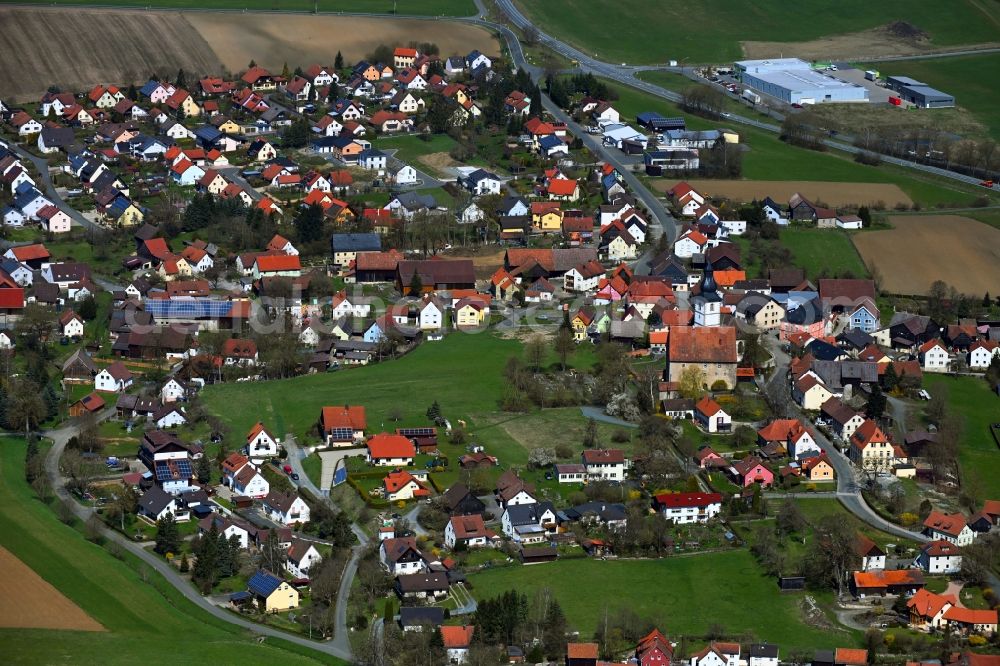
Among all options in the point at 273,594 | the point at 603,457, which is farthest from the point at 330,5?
the point at 273,594

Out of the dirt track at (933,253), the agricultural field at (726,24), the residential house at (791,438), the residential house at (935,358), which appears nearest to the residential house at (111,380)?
the residential house at (791,438)

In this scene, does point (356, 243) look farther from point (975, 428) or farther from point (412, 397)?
point (975, 428)

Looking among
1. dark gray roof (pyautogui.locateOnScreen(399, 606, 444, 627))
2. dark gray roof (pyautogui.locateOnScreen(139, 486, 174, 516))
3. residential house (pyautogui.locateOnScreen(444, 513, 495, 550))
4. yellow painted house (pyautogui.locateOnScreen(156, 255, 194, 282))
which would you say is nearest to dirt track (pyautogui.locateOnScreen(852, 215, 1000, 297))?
yellow painted house (pyautogui.locateOnScreen(156, 255, 194, 282))

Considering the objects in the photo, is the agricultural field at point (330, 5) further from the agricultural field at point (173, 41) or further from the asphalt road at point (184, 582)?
the asphalt road at point (184, 582)

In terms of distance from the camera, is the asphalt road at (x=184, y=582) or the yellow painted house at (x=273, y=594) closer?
the asphalt road at (x=184, y=582)

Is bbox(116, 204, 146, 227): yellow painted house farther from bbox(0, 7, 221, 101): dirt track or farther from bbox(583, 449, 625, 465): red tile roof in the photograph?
bbox(583, 449, 625, 465): red tile roof

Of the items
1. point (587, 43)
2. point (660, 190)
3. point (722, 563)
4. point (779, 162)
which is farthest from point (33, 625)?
point (587, 43)
